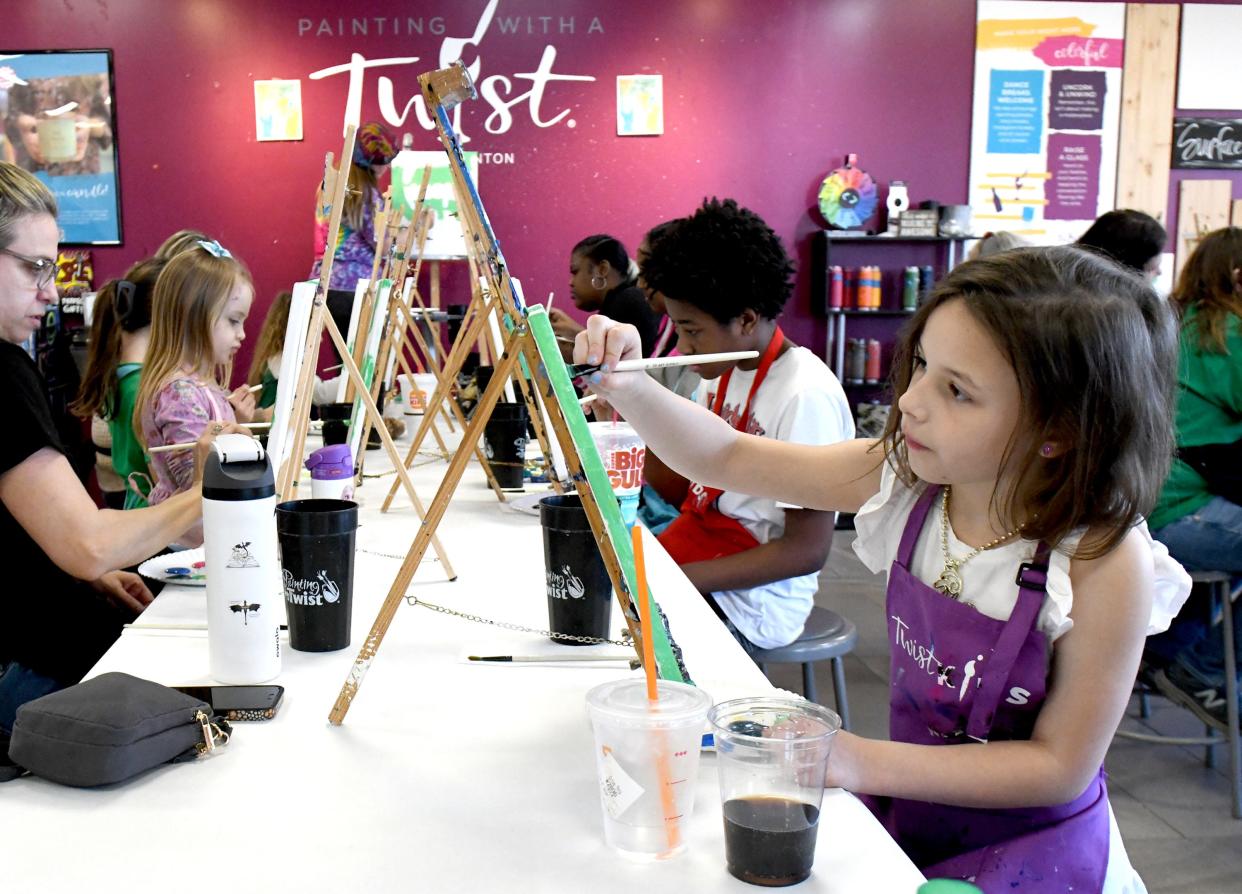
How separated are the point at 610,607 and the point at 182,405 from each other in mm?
1482

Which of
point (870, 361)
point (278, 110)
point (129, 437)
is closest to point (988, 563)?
point (129, 437)

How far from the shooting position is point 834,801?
37.9 inches

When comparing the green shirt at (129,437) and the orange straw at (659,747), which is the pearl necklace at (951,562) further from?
the green shirt at (129,437)

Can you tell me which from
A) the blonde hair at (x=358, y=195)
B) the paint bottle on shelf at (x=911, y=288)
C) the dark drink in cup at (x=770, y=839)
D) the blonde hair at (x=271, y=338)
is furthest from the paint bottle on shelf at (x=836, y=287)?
the dark drink in cup at (x=770, y=839)

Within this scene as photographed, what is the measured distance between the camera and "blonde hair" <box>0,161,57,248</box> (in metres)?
1.58

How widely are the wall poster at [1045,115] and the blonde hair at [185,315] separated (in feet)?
15.4

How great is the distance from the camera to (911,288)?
5.99m

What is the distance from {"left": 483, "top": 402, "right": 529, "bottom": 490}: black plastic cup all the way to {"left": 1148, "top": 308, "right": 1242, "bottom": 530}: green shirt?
5.21 feet

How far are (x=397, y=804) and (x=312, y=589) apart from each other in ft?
1.43

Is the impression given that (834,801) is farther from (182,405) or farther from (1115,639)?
(182,405)

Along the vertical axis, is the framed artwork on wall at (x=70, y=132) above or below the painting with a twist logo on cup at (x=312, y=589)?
above

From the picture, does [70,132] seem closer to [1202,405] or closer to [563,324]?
[563,324]

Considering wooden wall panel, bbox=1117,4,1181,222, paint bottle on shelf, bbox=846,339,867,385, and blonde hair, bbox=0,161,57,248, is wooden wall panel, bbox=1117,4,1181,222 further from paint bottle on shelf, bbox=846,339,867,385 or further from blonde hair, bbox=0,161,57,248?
blonde hair, bbox=0,161,57,248

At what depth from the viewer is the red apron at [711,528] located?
2227 millimetres
